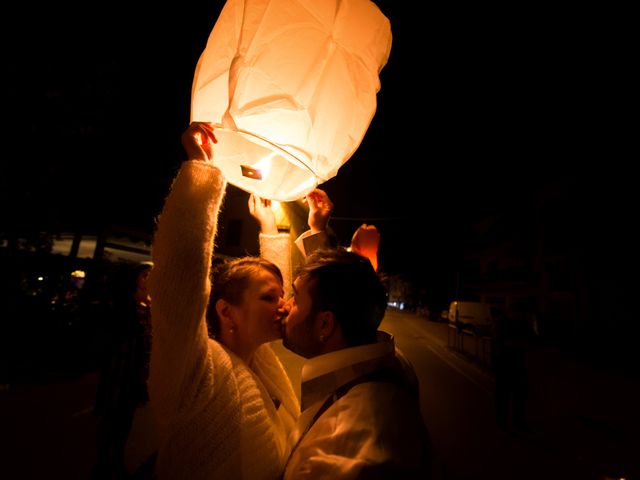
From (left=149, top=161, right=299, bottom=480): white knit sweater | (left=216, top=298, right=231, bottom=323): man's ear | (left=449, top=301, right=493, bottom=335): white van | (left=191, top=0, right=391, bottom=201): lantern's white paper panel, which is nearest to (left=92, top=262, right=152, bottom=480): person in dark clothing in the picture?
(left=216, top=298, right=231, bottom=323): man's ear

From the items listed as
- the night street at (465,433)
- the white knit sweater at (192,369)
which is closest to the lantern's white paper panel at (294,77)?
the white knit sweater at (192,369)

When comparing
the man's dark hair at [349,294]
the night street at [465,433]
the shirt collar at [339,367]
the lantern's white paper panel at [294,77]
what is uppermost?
the lantern's white paper panel at [294,77]

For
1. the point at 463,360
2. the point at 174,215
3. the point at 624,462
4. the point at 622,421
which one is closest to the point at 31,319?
the point at 174,215

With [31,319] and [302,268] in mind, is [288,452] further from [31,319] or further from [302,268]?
[31,319]

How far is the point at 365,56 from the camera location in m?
1.44

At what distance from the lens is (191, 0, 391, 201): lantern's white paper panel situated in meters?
1.25

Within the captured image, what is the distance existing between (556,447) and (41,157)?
439 inches

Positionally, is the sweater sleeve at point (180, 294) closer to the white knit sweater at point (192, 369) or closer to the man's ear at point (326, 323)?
the white knit sweater at point (192, 369)

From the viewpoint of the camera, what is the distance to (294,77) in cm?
130

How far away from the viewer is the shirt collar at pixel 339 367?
130cm

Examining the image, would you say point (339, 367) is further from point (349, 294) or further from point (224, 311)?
point (224, 311)

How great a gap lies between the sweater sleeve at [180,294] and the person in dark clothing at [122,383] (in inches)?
62.5

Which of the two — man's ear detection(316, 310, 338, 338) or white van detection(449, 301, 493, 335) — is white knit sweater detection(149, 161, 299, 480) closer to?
man's ear detection(316, 310, 338, 338)

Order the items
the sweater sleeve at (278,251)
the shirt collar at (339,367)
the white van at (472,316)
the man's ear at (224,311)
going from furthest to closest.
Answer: the white van at (472,316), the sweater sleeve at (278,251), the man's ear at (224,311), the shirt collar at (339,367)
